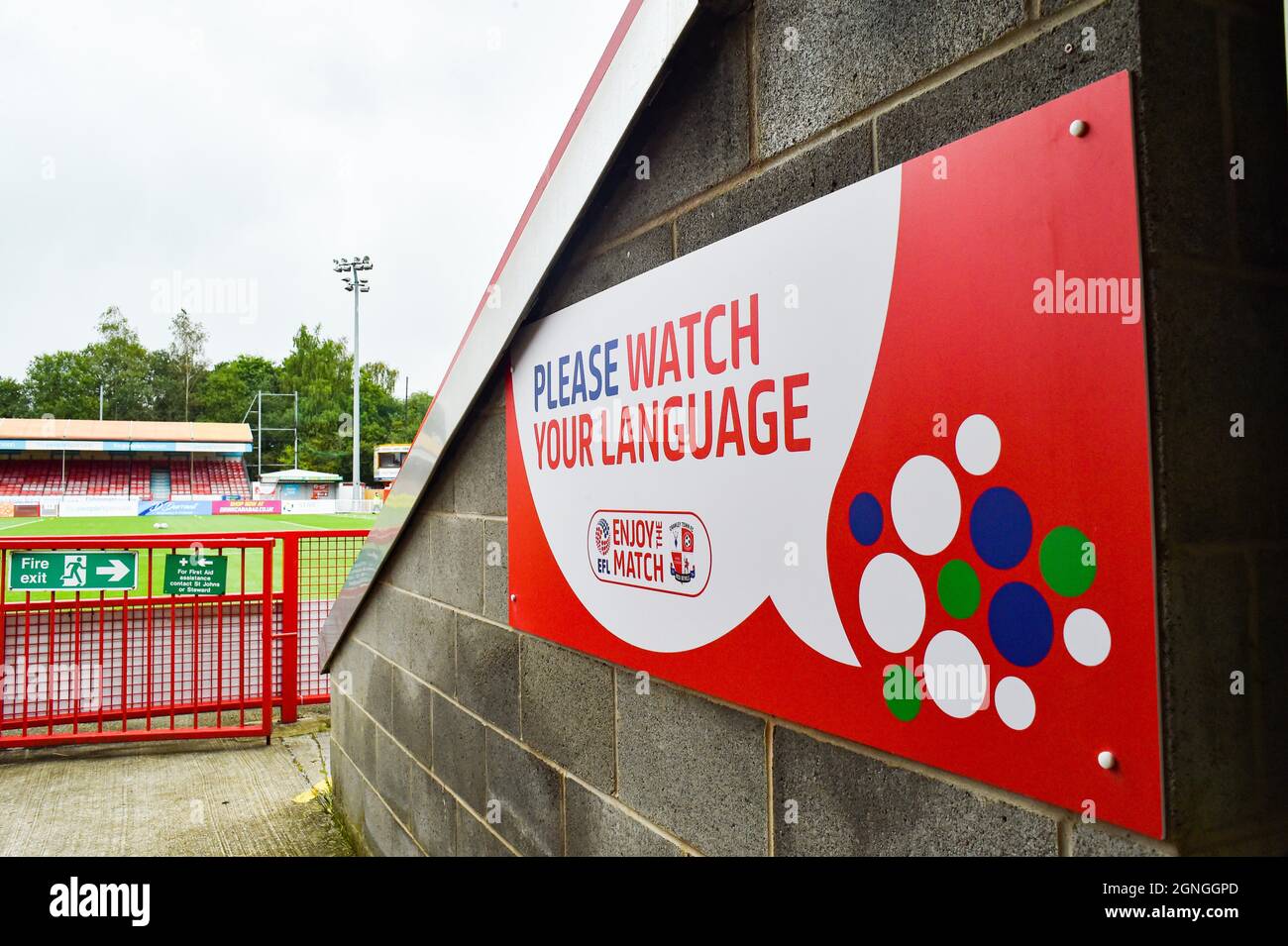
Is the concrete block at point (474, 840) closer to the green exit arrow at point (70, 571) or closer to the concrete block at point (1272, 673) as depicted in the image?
the concrete block at point (1272, 673)

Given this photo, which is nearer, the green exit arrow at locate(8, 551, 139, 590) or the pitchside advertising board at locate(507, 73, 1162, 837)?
the pitchside advertising board at locate(507, 73, 1162, 837)

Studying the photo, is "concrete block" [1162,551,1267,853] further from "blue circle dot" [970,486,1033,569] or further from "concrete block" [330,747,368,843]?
"concrete block" [330,747,368,843]

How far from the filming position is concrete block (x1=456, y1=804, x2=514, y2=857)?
2781 millimetres

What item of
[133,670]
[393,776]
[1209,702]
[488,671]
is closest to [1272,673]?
[1209,702]

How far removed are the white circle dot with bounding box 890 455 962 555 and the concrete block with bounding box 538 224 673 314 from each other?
922mm

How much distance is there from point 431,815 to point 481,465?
1514 mm

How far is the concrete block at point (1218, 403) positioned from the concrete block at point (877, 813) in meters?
0.47

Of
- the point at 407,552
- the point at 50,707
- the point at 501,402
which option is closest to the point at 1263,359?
the point at 501,402

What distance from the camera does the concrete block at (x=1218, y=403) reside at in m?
1.01

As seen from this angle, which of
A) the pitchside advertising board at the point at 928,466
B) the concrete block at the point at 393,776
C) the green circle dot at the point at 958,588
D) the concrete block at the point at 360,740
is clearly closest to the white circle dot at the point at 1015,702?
the pitchside advertising board at the point at 928,466

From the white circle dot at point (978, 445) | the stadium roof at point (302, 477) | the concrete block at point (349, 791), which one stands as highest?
the stadium roof at point (302, 477)

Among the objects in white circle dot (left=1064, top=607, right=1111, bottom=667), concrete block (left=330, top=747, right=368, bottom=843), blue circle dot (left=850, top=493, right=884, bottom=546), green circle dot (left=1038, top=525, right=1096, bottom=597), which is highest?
blue circle dot (left=850, top=493, right=884, bottom=546)

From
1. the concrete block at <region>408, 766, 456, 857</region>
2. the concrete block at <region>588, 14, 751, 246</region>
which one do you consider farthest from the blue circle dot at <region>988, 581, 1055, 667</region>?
the concrete block at <region>408, 766, 456, 857</region>
